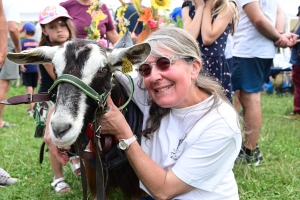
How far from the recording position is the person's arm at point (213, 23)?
→ 3127 mm

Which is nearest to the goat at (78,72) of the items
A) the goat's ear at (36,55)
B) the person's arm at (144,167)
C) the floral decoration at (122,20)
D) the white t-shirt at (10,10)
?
the goat's ear at (36,55)

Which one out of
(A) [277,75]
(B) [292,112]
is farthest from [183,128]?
(A) [277,75]

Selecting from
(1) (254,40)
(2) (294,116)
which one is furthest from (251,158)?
(2) (294,116)

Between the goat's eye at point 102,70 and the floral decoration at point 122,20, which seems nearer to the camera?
the goat's eye at point 102,70

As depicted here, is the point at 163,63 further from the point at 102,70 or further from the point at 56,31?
the point at 56,31

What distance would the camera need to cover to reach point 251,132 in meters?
3.64

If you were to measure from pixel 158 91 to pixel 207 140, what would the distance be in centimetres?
36

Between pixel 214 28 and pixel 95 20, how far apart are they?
3.91 ft

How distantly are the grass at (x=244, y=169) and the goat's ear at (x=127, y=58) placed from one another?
1522 mm

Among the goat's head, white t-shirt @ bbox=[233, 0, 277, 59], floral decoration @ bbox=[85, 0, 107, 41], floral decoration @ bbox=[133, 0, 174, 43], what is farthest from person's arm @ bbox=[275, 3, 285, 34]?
the goat's head

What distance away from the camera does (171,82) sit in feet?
6.37

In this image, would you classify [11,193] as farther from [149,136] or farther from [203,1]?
[203,1]

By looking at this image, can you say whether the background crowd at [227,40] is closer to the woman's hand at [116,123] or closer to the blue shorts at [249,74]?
the blue shorts at [249,74]

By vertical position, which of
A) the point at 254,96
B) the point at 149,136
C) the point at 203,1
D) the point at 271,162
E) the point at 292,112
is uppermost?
the point at 203,1
